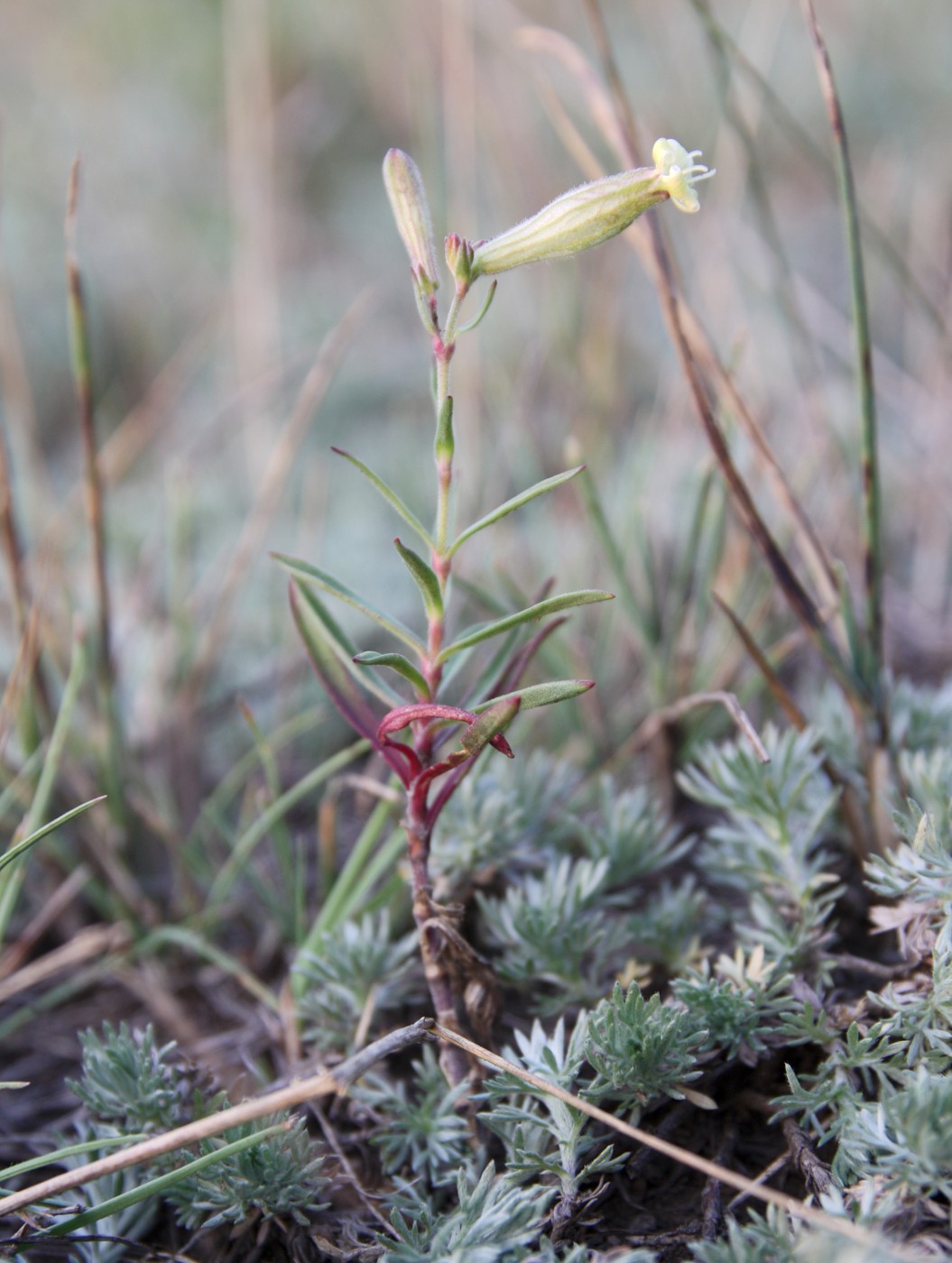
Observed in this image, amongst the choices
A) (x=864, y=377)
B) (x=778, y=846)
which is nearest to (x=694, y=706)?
(x=778, y=846)

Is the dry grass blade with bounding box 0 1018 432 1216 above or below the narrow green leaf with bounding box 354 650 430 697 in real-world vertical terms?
below

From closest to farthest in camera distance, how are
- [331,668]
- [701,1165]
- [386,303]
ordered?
1. [701,1165]
2. [331,668]
3. [386,303]

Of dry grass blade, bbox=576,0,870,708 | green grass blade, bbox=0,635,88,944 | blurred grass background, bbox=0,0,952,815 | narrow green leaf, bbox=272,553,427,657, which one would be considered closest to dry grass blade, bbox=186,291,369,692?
blurred grass background, bbox=0,0,952,815

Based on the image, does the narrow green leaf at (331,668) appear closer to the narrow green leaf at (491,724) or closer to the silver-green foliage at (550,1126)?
the narrow green leaf at (491,724)

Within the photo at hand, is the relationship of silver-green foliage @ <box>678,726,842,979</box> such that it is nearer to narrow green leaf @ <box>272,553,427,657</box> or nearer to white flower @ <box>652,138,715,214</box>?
narrow green leaf @ <box>272,553,427,657</box>

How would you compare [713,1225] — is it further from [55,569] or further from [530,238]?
[55,569]

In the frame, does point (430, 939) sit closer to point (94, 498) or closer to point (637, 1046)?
point (637, 1046)
